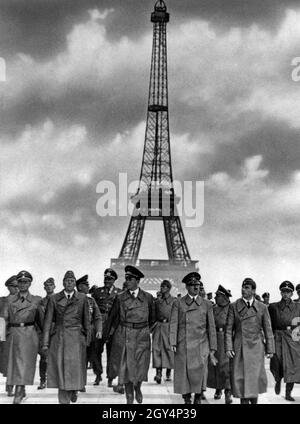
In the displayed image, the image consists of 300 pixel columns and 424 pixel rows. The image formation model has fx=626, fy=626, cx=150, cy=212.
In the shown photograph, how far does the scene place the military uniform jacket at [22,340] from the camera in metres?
9.02

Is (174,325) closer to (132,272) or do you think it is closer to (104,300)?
(132,272)

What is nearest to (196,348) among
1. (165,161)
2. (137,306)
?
(137,306)

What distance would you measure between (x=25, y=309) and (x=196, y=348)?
259cm

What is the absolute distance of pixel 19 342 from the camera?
9.11 metres

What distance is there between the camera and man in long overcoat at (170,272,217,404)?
28.2 ft

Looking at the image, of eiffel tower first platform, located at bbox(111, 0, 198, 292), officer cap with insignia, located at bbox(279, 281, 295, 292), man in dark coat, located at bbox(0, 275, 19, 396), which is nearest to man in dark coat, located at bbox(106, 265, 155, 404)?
man in dark coat, located at bbox(0, 275, 19, 396)

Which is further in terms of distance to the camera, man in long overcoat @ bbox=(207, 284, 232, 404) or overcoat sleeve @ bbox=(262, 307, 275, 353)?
man in long overcoat @ bbox=(207, 284, 232, 404)

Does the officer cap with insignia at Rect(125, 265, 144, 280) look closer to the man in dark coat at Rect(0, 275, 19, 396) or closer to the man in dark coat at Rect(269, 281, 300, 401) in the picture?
the man in dark coat at Rect(0, 275, 19, 396)

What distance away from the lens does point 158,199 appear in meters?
55.3

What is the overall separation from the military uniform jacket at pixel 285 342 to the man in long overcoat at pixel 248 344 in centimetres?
176

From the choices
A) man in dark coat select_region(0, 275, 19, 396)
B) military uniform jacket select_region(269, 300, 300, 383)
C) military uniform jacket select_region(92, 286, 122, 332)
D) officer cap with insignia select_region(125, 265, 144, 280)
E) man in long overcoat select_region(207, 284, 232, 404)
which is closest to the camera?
officer cap with insignia select_region(125, 265, 144, 280)

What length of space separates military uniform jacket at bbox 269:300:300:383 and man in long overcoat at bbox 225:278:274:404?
176 centimetres

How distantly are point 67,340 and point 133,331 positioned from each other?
97 centimetres

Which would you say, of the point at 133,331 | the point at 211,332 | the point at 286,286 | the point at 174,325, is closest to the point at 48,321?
the point at 133,331
